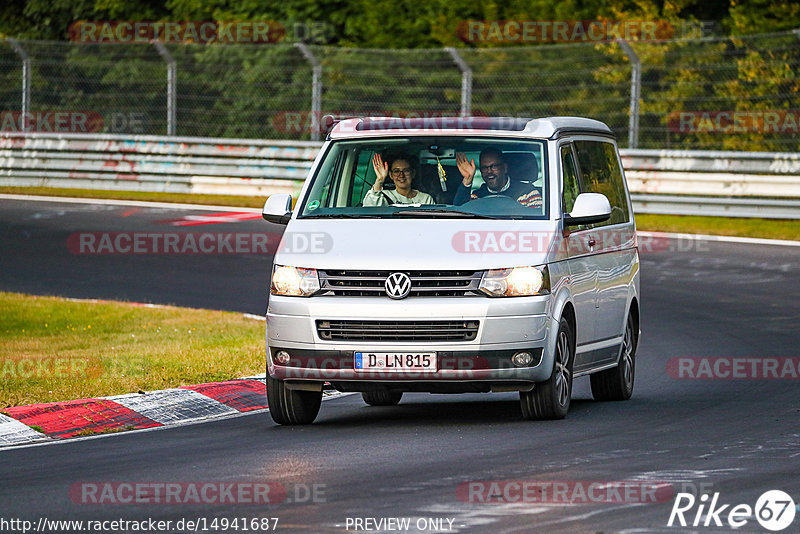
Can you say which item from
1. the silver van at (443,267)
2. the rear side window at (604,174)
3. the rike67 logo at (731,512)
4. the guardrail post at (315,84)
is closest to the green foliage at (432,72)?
the guardrail post at (315,84)

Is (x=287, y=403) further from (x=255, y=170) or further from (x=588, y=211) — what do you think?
(x=255, y=170)

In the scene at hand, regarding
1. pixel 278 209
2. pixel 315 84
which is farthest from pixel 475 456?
pixel 315 84

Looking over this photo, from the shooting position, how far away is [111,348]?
47.2ft

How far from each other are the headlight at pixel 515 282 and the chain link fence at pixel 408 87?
16.0 metres

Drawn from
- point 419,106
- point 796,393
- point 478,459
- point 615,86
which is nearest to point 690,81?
point 615,86

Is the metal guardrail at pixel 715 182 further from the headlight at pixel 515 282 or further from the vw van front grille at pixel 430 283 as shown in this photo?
the vw van front grille at pixel 430 283

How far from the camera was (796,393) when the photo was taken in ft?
38.4

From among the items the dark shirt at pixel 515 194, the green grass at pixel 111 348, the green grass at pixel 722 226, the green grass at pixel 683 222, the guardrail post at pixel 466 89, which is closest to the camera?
the dark shirt at pixel 515 194

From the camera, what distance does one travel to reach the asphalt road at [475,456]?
729 cm

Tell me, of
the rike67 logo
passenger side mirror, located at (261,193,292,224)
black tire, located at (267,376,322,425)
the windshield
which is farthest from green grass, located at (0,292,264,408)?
the rike67 logo

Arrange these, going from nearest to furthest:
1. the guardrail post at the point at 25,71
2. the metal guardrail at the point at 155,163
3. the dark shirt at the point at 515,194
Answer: the dark shirt at the point at 515,194
the metal guardrail at the point at 155,163
the guardrail post at the point at 25,71

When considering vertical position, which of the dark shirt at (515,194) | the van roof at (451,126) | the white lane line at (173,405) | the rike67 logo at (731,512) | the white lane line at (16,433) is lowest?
the white lane line at (173,405)

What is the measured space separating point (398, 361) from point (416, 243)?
737 mm

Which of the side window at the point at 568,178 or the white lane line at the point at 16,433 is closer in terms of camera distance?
the white lane line at the point at 16,433
